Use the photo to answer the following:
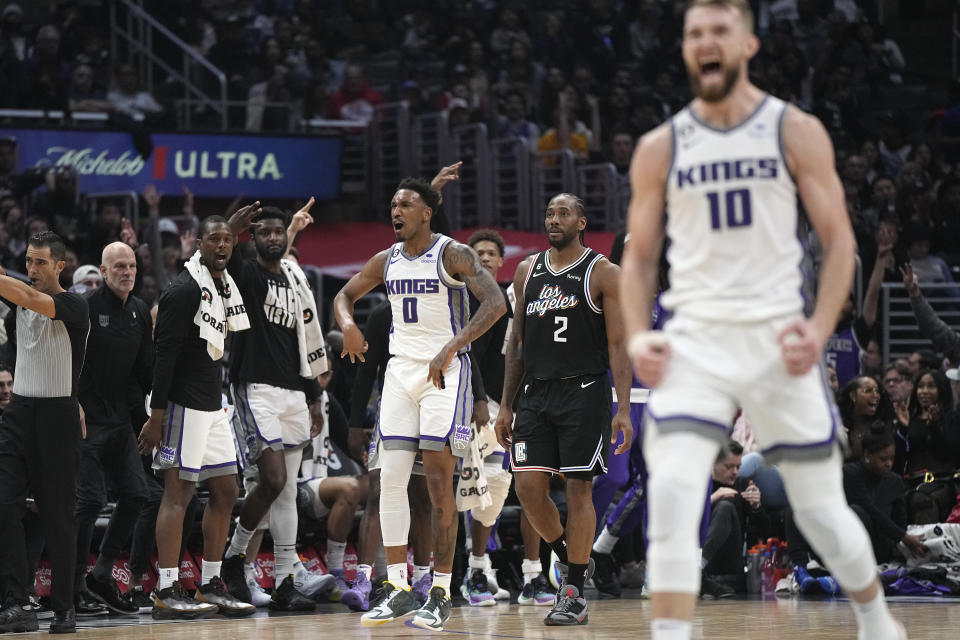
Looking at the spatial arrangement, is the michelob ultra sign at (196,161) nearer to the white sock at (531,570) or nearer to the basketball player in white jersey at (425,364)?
the white sock at (531,570)

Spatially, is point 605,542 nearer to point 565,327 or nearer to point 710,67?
point 565,327

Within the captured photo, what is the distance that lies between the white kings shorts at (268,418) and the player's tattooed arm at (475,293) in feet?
5.54

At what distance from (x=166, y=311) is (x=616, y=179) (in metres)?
9.73

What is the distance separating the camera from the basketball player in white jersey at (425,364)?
8211mm

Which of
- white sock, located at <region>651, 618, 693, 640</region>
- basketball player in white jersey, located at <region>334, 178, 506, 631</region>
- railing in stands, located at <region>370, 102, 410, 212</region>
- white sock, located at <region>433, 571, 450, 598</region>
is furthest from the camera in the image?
railing in stands, located at <region>370, 102, 410, 212</region>

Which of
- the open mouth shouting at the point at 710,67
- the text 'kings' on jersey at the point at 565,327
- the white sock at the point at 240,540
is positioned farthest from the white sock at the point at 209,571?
the open mouth shouting at the point at 710,67

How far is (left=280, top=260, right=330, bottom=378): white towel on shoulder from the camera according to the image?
9.73 meters

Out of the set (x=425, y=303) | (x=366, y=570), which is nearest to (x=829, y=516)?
(x=425, y=303)


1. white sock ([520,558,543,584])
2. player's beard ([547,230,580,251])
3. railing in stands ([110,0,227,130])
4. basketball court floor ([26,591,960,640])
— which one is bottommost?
basketball court floor ([26,591,960,640])

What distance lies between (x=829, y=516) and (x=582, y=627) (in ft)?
11.6

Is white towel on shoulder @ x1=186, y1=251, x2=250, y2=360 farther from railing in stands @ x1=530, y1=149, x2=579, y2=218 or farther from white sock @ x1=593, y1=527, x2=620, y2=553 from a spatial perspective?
railing in stands @ x1=530, y1=149, x2=579, y2=218

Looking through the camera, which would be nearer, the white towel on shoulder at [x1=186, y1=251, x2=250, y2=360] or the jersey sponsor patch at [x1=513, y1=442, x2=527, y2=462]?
the jersey sponsor patch at [x1=513, y1=442, x2=527, y2=462]

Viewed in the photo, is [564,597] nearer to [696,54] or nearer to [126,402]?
[126,402]

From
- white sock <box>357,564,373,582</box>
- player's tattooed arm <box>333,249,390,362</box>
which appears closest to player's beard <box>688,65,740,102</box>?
player's tattooed arm <box>333,249,390,362</box>
